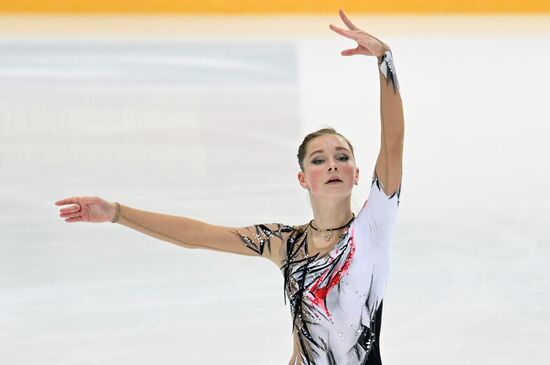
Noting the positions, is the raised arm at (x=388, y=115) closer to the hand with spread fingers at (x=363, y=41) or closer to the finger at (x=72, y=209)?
the hand with spread fingers at (x=363, y=41)

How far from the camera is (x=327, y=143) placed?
288 centimetres

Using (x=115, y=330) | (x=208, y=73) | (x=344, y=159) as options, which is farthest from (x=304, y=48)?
(x=344, y=159)

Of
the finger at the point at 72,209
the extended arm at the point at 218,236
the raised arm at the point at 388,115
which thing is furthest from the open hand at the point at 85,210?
the raised arm at the point at 388,115

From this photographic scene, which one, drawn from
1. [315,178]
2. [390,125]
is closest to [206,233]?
[315,178]

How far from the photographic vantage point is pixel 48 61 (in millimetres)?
5332

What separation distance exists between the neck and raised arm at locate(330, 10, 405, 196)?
7.6 inches

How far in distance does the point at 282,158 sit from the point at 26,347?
1564 millimetres

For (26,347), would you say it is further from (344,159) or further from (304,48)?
(304,48)

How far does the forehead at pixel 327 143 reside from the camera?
2879 mm

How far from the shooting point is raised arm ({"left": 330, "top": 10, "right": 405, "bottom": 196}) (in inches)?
104

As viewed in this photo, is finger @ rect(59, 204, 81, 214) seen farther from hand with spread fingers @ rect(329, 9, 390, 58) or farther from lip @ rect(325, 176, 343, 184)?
hand with spread fingers @ rect(329, 9, 390, 58)

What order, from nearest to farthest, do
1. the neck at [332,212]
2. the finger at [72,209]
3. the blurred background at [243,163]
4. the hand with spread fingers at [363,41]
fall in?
the hand with spread fingers at [363,41] < the finger at [72,209] < the neck at [332,212] < the blurred background at [243,163]

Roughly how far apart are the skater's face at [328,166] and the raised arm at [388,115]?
0.50 ft

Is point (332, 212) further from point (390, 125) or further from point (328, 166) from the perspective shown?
point (390, 125)
